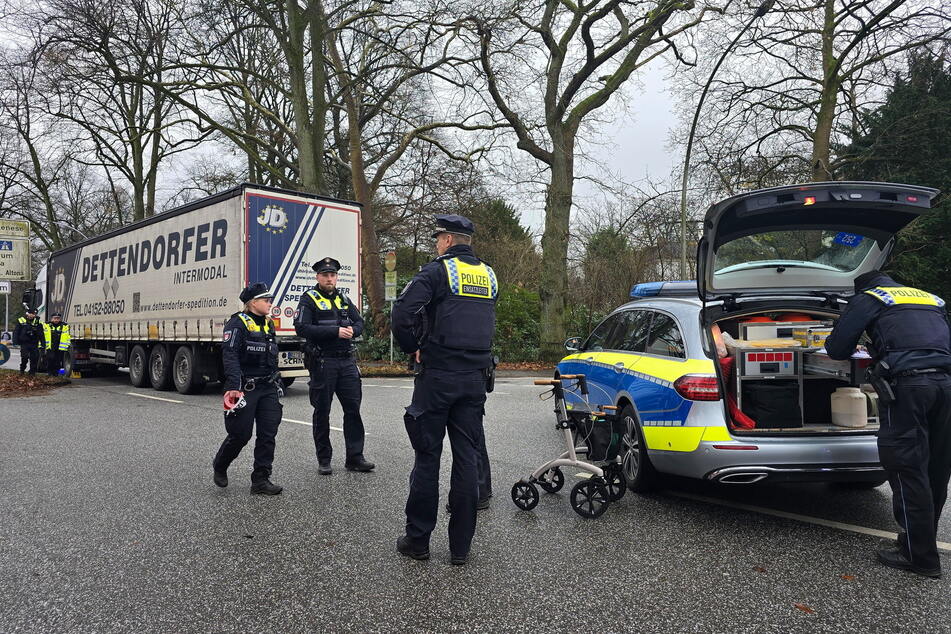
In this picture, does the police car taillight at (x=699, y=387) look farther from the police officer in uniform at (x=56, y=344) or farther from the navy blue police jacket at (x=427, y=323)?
the police officer in uniform at (x=56, y=344)

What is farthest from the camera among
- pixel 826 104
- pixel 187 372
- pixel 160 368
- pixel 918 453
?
pixel 826 104

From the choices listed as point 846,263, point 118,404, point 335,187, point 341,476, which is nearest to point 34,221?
point 335,187

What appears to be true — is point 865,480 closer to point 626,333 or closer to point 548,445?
point 626,333

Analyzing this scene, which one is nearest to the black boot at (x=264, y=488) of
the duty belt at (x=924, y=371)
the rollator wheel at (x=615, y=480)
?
the rollator wheel at (x=615, y=480)

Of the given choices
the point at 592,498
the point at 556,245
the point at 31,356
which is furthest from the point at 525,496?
the point at 31,356

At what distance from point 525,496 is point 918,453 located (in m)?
2.37

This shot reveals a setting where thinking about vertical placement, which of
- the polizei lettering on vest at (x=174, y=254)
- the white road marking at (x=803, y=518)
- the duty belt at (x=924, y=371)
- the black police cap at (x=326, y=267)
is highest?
the polizei lettering on vest at (x=174, y=254)

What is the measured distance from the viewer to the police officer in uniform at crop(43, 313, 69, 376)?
17.8m

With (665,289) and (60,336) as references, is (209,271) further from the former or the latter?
(665,289)

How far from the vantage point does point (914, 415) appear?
12.2 feet

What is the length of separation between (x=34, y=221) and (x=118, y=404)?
2865 cm

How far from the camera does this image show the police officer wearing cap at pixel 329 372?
20.2 feet

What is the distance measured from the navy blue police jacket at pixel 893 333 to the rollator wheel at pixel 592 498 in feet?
5.52

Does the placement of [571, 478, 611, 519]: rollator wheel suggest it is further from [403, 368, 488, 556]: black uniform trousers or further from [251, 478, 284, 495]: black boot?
[251, 478, 284, 495]: black boot
